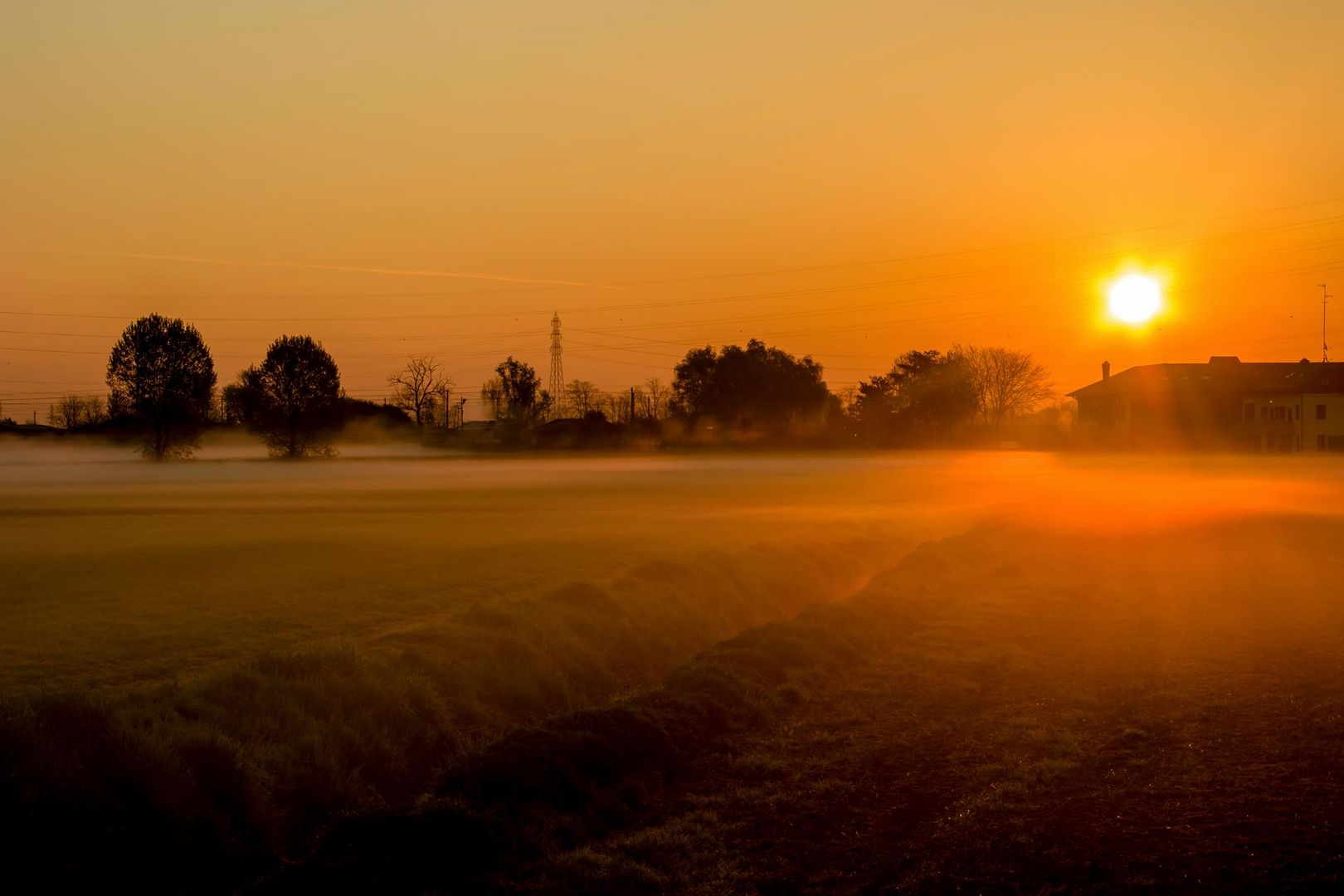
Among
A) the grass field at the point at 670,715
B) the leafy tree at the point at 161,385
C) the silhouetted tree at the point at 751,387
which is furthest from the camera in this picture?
the silhouetted tree at the point at 751,387

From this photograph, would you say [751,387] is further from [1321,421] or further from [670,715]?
[670,715]

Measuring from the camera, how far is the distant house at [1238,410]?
109500 millimetres

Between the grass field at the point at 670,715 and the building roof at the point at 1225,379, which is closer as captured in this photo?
the grass field at the point at 670,715

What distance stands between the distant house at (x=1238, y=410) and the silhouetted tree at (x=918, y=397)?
43.1 feet

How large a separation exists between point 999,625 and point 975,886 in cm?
1144

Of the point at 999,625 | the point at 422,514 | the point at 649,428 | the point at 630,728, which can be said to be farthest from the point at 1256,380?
the point at 630,728

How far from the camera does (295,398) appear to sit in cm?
10600

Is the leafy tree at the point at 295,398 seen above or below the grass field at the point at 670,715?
above

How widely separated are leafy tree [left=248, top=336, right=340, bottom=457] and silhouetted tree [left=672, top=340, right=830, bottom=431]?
121 feet

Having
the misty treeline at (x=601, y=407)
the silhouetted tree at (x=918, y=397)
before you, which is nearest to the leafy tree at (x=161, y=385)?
the misty treeline at (x=601, y=407)

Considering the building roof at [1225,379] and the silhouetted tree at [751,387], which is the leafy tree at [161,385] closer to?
the silhouetted tree at [751,387]

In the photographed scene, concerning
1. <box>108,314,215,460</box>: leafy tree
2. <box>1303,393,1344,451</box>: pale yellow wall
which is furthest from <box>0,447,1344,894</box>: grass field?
<box>1303,393,1344,451</box>: pale yellow wall

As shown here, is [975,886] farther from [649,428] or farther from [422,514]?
[649,428]

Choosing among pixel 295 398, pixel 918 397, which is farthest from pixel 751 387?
pixel 295 398
